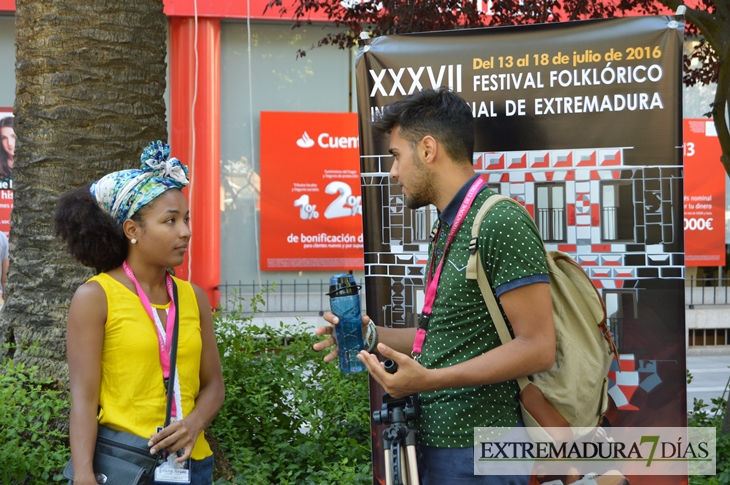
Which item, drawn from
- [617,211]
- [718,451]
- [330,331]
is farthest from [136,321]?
[718,451]

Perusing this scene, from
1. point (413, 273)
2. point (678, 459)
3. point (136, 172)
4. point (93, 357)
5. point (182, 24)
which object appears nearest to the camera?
point (93, 357)

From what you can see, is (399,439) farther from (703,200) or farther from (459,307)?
(703,200)

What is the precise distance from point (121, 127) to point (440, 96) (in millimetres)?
2401

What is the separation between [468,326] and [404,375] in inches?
11.5

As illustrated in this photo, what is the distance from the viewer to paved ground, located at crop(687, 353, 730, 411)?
906 cm

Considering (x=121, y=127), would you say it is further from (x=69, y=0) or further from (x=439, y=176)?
(x=439, y=176)

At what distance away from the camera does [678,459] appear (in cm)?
374

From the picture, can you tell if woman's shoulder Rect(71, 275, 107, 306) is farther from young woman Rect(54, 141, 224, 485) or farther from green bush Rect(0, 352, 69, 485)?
green bush Rect(0, 352, 69, 485)

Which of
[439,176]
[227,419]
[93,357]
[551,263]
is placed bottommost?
[227,419]

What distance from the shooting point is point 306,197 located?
11953 mm

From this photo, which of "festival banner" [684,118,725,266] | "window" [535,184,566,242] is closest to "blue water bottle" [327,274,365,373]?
"window" [535,184,566,242]

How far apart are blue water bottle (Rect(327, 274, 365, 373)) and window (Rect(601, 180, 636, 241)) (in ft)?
5.91

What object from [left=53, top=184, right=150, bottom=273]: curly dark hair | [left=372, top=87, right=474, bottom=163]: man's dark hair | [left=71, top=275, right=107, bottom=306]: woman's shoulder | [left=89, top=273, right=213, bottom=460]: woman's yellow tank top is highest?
[left=372, top=87, right=474, bottom=163]: man's dark hair

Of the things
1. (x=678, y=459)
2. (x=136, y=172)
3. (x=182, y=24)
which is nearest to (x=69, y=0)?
(x=136, y=172)
